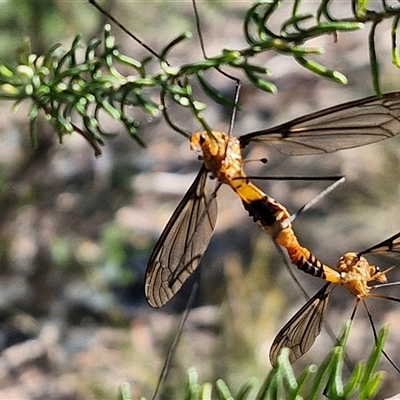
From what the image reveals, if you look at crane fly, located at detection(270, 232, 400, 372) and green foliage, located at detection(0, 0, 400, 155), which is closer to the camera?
green foliage, located at detection(0, 0, 400, 155)

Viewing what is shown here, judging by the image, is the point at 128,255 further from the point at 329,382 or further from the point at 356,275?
the point at 329,382

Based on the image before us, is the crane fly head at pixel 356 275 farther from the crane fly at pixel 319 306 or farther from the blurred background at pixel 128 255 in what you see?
the blurred background at pixel 128 255

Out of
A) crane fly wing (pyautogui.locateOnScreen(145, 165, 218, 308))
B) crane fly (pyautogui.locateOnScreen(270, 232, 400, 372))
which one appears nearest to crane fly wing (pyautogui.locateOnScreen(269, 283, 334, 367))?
crane fly (pyautogui.locateOnScreen(270, 232, 400, 372))

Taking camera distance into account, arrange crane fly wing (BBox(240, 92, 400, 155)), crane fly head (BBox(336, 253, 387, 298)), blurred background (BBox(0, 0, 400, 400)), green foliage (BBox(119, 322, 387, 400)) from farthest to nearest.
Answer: blurred background (BBox(0, 0, 400, 400)), crane fly head (BBox(336, 253, 387, 298)), crane fly wing (BBox(240, 92, 400, 155)), green foliage (BBox(119, 322, 387, 400))

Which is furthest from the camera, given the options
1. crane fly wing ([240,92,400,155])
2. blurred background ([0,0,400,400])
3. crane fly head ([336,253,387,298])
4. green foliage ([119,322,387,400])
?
blurred background ([0,0,400,400])

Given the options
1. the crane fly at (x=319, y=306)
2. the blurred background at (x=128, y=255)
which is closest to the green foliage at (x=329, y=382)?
the crane fly at (x=319, y=306)

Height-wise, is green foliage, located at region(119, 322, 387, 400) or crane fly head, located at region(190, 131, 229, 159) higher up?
crane fly head, located at region(190, 131, 229, 159)

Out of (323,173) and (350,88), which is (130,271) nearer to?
(323,173)

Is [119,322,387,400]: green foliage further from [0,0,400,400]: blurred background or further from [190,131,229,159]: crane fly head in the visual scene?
[0,0,400,400]: blurred background
